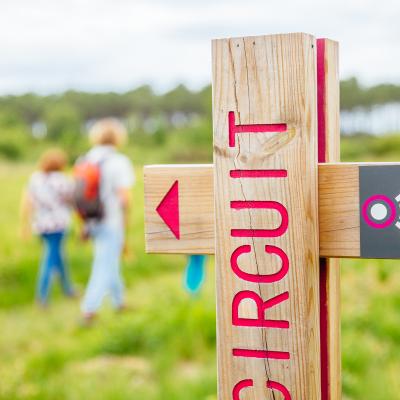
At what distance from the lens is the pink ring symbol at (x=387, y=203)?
4.47 feet

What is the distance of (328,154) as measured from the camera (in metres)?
1.50

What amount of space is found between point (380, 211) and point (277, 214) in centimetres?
19

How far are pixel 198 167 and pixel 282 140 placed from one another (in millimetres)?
217

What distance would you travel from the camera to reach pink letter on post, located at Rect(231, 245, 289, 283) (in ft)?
4.49

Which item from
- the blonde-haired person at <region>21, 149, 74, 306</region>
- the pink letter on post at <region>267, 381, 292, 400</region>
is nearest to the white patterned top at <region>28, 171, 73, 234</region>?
the blonde-haired person at <region>21, 149, 74, 306</region>

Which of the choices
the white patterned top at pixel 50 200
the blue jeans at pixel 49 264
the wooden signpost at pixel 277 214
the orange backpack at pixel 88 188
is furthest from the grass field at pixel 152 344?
the wooden signpost at pixel 277 214

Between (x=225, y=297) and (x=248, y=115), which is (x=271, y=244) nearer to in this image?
(x=225, y=297)

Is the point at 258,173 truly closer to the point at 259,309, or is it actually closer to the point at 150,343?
the point at 259,309

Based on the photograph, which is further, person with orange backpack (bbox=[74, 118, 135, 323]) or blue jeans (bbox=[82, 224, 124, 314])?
blue jeans (bbox=[82, 224, 124, 314])

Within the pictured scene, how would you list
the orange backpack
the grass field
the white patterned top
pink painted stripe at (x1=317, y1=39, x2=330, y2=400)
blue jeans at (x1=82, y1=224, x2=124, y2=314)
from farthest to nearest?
1. the white patterned top
2. blue jeans at (x1=82, y1=224, x2=124, y2=314)
3. the orange backpack
4. the grass field
5. pink painted stripe at (x1=317, y1=39, x2=330, y2=400)

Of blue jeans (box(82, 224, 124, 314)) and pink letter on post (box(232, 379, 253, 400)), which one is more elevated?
pink letter on post (box(232, 379, 253, 400))

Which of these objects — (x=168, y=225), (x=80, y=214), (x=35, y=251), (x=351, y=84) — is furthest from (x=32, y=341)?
(x=351, y=84)

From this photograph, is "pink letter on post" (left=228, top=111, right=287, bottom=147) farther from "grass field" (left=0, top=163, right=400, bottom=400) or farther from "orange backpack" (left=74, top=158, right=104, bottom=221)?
"orange backpack" (left=74, top=158, right=104, bottom=221)

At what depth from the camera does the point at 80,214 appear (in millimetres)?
6242
